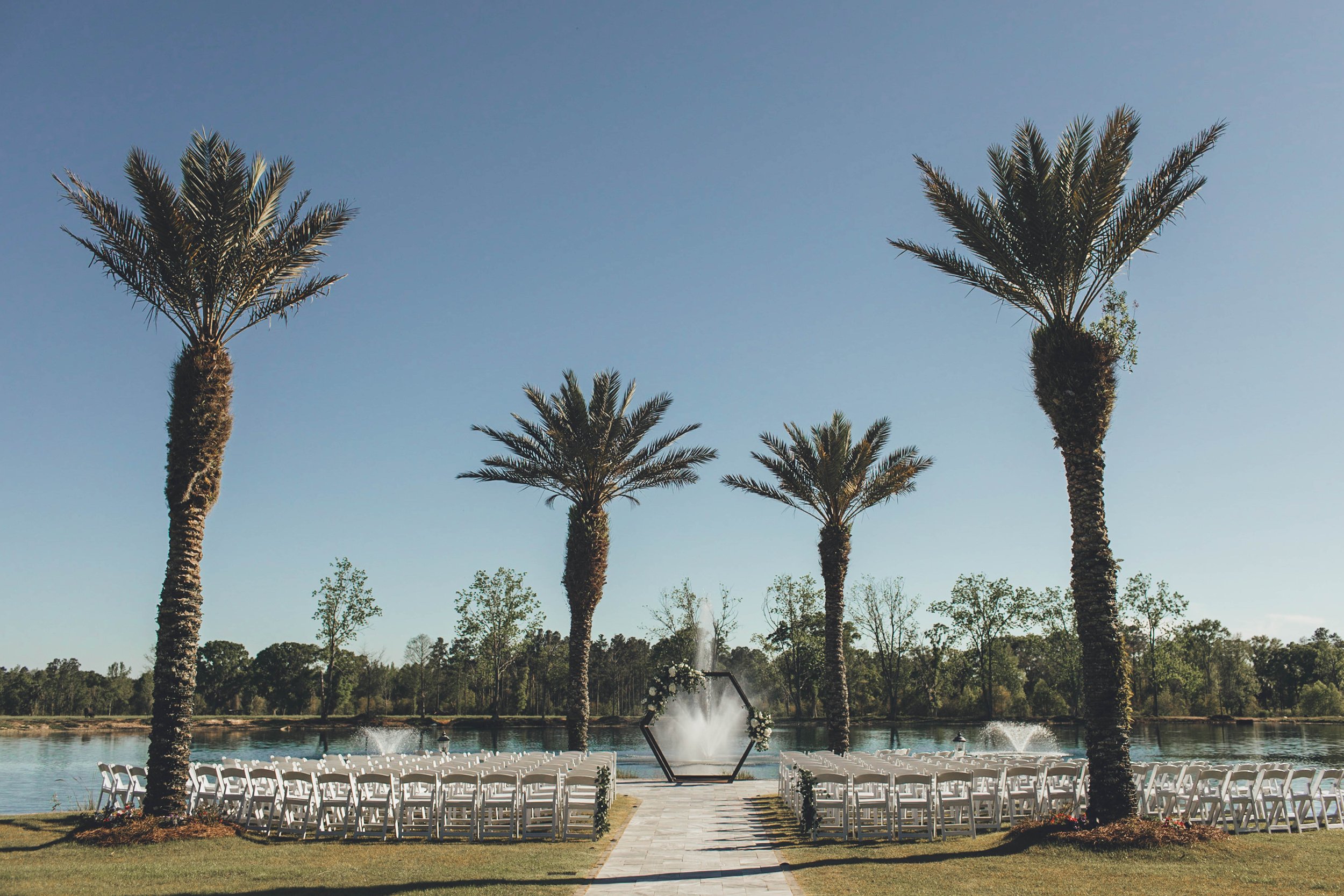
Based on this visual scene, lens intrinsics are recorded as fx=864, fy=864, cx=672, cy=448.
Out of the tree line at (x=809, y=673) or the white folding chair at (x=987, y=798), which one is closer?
the white folding chair at (x=987, y=798)

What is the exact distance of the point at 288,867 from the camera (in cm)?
1029

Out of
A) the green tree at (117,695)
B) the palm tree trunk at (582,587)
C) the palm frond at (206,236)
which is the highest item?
the palm frond at (206,236)

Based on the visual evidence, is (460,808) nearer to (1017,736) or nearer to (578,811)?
(578,811)

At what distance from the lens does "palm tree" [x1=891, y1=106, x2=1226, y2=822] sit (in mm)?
12555

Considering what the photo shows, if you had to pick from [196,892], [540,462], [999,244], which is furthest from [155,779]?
[999,244]

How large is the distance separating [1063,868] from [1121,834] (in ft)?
5.64

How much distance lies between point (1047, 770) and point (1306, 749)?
33.6 meters

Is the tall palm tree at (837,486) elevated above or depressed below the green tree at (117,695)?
above

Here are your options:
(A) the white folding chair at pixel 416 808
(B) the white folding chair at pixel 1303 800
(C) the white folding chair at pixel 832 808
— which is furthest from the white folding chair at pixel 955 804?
(A) the white folding chair at pixel 416 808

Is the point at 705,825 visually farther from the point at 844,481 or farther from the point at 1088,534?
the point at 844,481

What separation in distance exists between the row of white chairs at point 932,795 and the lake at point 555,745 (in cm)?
1170

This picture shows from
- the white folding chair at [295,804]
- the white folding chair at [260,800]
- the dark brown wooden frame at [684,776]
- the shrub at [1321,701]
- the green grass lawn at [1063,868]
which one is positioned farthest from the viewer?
the shrub at [1321,701]

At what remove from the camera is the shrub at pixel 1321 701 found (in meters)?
61.3

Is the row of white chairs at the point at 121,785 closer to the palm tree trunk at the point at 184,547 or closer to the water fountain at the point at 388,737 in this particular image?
the palm tree trunk at the point at 184,547
